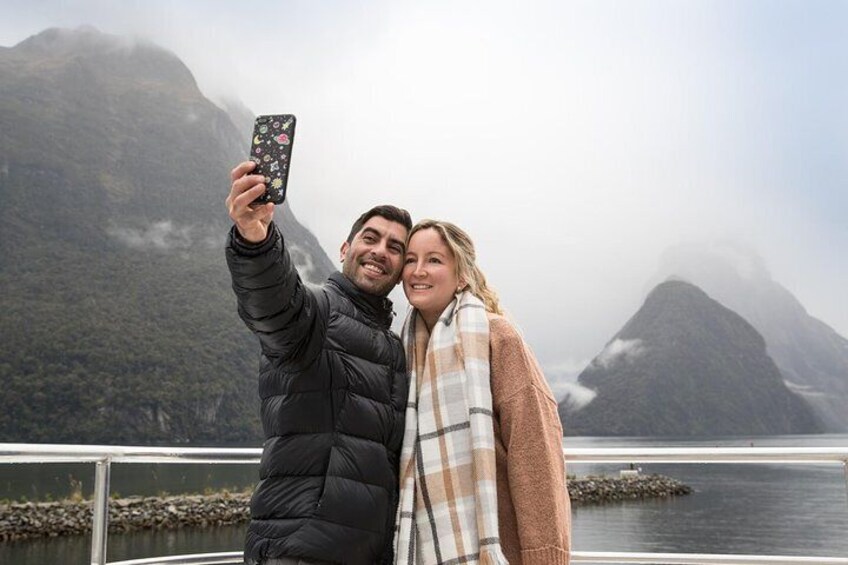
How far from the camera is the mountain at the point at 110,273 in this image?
65.9 m

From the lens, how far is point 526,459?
1.55m

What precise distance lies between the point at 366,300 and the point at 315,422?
0.38 meters

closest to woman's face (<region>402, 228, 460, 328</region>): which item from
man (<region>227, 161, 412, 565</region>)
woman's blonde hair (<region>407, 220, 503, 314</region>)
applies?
woman's blonde hair (<region>407, 220, 503, 314</region>)

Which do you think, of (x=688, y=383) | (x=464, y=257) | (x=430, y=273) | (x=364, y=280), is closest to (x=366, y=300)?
(x=364, y=280)

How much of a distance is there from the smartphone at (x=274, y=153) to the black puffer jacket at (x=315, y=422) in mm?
116

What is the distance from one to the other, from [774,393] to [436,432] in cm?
18958

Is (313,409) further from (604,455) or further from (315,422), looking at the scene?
(604,455)

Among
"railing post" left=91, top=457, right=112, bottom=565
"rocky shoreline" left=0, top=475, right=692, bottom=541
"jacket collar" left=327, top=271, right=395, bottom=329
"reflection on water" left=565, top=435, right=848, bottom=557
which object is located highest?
"jacket collar" left=327, top=271, right=395, bottom=329

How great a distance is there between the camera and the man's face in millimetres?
1875

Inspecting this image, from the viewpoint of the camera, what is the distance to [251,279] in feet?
4.94

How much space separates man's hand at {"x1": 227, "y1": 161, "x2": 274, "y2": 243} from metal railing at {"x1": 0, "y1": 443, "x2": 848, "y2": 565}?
3.00 ft

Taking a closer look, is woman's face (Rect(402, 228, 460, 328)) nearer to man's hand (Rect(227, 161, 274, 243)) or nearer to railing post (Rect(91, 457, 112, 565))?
man's hand (Rect(227, 161, 274, 243))

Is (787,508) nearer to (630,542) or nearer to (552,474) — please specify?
(630,542)

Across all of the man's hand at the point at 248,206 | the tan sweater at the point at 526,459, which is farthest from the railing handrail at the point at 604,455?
the man's hand at the point at 248,206
